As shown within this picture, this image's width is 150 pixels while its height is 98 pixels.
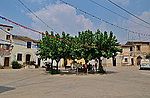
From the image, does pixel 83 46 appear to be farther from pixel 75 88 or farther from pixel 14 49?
pixel 14 49

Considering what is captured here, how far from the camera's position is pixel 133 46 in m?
70.3

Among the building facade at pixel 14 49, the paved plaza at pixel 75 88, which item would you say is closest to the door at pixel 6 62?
the building facade at pixel 14 49

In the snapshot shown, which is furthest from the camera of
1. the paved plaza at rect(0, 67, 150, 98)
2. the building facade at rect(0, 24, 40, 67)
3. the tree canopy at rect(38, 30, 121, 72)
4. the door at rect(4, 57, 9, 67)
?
the door at rect(4, 57, 9, 67)

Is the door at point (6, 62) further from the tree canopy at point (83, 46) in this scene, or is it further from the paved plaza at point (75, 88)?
the paved plaza at point (75, 88)

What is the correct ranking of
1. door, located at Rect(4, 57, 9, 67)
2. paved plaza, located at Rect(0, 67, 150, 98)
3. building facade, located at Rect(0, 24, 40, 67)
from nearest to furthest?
paved plaza, located at Rect(0, 67, 150, 98)
building facade, located at Rect(0, 24, 40, 67)
door, located at Rect(4, 57, 9, 67)

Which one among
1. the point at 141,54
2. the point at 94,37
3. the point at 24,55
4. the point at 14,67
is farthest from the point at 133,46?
the point at 94,37

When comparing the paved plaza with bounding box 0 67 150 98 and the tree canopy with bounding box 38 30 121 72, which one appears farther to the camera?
the tree canopy with bounding box 38 30 121 72

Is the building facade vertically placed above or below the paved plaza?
above

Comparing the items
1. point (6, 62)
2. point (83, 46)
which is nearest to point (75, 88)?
point (83, 46)

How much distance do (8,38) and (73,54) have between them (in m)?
23.5

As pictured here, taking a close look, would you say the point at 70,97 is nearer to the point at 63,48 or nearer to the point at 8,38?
the point at 63,48

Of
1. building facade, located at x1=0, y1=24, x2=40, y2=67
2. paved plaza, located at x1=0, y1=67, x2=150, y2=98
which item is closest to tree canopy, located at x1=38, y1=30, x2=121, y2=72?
paved plaza, located at x1=0, y1=67, x2=150, y2=98

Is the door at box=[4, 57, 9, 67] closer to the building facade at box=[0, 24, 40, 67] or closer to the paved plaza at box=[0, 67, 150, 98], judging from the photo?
the building facade at box=[0, 24, 40, 67]

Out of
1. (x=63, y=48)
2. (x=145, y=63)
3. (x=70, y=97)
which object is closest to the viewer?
(x=70, y=97)
